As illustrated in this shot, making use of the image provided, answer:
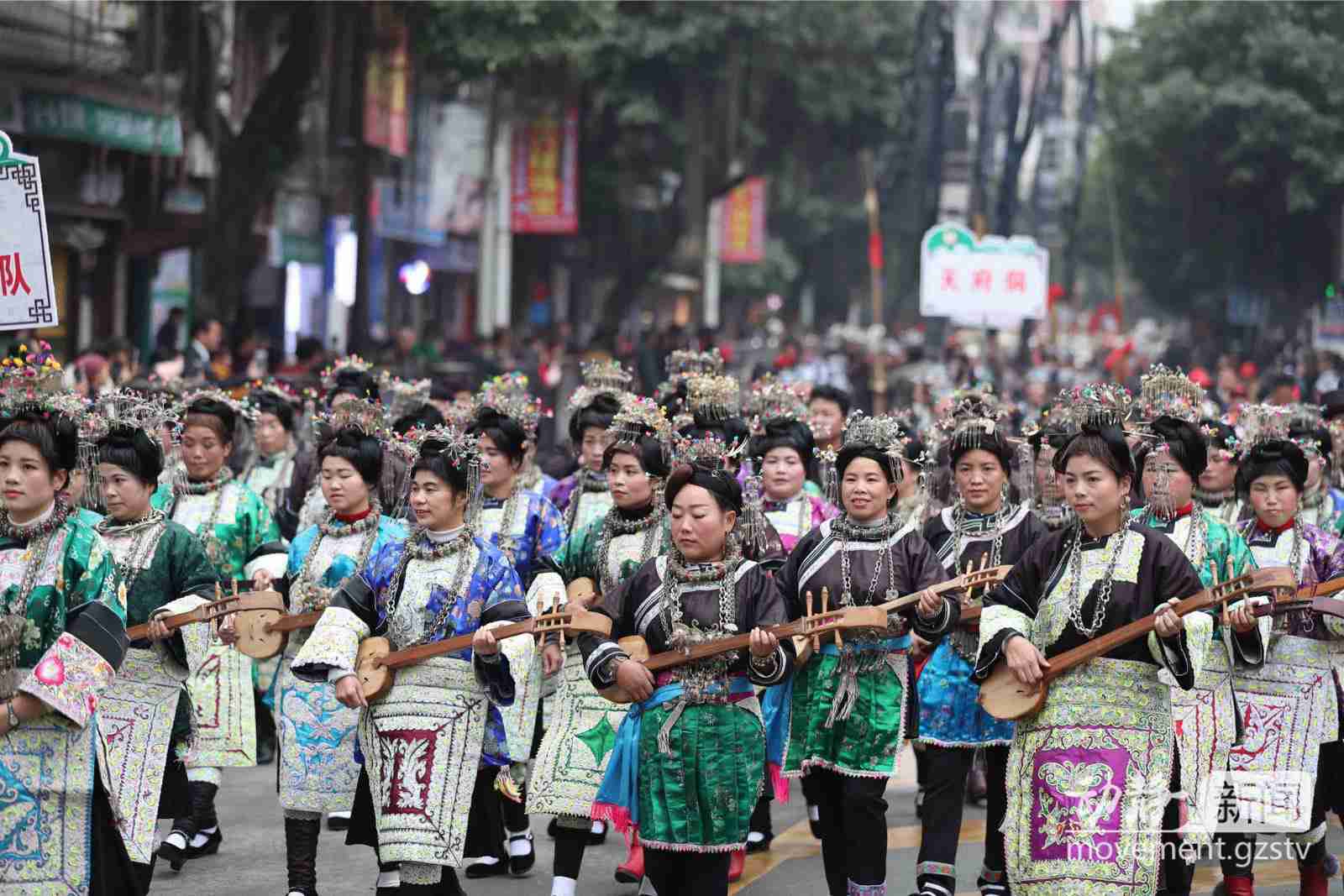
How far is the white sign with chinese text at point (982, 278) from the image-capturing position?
18.4 meters

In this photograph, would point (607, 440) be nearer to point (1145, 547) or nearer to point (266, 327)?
point (1145, 547)

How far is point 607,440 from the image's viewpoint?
30.8 ft

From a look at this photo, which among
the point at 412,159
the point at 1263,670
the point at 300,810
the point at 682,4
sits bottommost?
the point at 300,810

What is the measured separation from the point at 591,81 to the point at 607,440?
2501 centimetres

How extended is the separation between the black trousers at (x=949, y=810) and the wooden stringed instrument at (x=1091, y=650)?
136 cm

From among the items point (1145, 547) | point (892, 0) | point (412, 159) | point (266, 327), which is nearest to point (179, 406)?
point (1145, 547)

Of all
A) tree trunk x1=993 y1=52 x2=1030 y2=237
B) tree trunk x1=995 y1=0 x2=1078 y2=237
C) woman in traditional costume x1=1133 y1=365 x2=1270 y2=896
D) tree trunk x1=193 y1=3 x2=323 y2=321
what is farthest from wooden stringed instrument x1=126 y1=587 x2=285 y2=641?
tree trunk x1=995 y1=0 x2=1078 y2=237

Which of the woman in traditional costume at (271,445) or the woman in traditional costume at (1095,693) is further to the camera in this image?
the woman in traditional costume at (271,445)

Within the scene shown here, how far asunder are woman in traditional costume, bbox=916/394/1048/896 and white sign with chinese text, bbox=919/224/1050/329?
9.63 m

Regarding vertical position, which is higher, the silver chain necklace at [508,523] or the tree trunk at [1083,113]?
the tree trunk at [1083,113]

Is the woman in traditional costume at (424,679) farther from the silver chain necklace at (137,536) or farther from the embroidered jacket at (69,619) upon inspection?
the silver chain necklace at (137,536)

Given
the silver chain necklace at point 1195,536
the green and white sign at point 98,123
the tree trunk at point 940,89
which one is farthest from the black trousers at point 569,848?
the tree trunk at point 940,89

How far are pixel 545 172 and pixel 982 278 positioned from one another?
15284mm

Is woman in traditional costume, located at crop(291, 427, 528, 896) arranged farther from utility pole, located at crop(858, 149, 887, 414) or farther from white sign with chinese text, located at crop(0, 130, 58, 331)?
utility pole, located at crop(858, 149, 887, 414)
